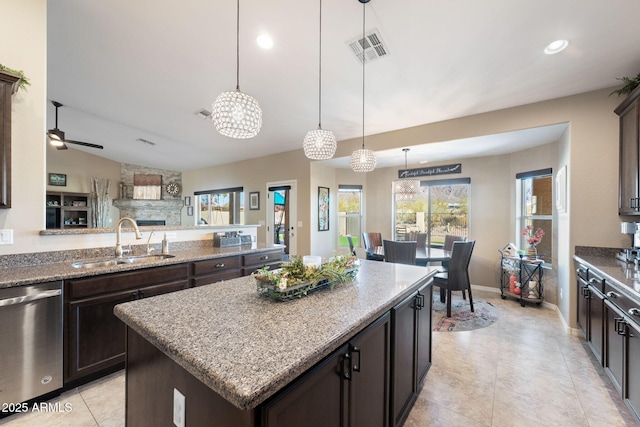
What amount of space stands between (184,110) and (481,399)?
5.12m

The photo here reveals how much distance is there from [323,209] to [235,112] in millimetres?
4172

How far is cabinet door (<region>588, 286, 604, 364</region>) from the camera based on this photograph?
7.16 ft

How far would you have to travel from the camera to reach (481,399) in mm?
1966

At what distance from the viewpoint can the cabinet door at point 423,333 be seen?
1.87 m

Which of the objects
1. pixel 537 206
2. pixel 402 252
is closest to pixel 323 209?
pixel 402 252

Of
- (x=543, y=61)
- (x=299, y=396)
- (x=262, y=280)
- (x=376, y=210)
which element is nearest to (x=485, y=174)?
(x=376, y=210)

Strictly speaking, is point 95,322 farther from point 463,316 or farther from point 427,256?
point 463,316

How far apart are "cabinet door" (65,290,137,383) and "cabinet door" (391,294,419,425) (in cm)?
215

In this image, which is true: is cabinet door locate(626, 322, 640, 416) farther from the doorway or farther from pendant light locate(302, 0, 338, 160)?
the doorway

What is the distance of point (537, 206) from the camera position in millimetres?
4301

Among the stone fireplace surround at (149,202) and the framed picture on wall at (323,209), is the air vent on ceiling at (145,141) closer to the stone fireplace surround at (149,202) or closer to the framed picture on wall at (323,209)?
the stone fireplace surround at (149,202)

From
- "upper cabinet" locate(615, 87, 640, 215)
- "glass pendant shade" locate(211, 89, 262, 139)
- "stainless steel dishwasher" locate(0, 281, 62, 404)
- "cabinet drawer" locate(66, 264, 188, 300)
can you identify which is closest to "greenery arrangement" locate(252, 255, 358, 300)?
"glass pendant shade" locate(211, 89, 262, 139)

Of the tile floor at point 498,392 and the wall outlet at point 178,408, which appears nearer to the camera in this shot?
the wall outlet at point 178,408

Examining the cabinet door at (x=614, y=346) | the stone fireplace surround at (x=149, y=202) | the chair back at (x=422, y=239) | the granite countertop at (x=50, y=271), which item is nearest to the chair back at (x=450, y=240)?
the chair back at (x=422, y=239)
